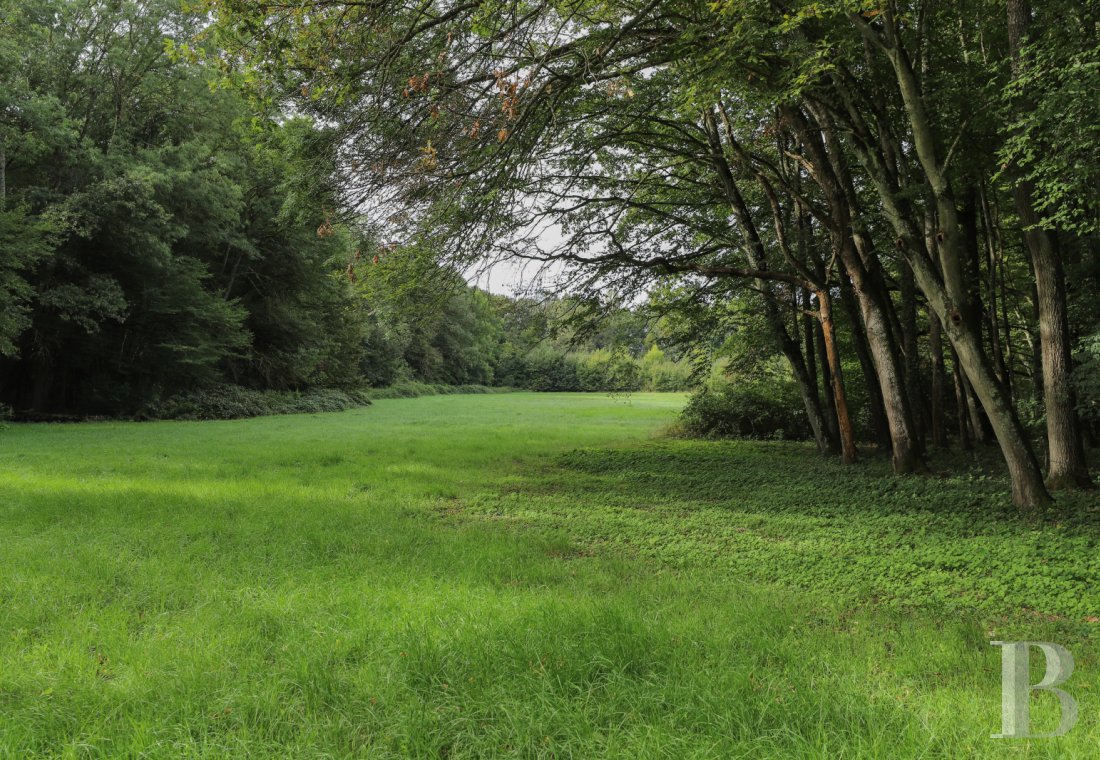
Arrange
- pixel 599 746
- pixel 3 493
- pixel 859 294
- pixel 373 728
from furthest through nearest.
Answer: pixel 859 294 → pixel 3 493 → pixel 373 728 → pixel 599 746

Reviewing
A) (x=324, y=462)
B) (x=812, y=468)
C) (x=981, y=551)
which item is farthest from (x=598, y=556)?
(x=324, y=462)

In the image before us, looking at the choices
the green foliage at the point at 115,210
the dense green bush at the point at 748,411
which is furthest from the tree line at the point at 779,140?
the green foliage at the point at 115,210

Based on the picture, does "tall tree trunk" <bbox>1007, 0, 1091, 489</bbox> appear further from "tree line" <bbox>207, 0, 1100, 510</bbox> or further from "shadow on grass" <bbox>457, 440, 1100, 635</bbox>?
"shadow on grass" <bbox>457, 440, 1100, 635</bbox>

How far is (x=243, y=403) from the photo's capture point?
26.6 m

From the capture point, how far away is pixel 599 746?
8.31ft

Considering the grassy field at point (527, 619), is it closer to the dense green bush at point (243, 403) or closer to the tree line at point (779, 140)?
the tree line at point (779, 140)

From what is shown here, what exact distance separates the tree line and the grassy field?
128 inches

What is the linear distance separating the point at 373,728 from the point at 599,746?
41.1 inches

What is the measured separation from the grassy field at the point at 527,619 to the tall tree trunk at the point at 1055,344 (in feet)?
3.89

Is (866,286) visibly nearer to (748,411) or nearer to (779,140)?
(779,140)

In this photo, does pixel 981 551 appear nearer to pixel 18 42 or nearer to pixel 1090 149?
pixel 1090 149

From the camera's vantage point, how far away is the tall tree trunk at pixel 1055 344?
784 cm

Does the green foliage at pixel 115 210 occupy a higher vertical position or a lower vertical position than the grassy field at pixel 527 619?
higher

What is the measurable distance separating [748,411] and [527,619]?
16882 millimetres
